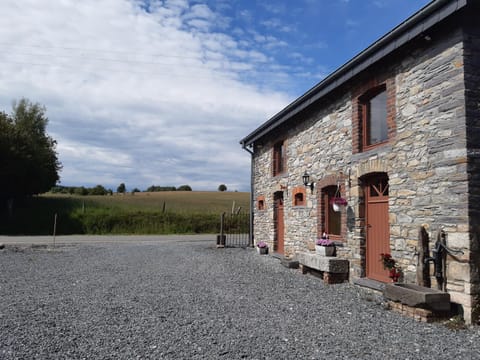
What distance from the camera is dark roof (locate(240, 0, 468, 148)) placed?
5734 mm

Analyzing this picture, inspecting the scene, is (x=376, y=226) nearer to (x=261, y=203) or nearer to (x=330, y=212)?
(x=330, y=212)

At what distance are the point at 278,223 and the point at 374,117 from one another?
20.0 feet

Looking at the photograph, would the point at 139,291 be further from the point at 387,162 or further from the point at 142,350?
the point at 387,162

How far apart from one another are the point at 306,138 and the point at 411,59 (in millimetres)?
4160

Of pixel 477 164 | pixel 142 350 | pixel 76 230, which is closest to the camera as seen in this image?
pixel 142 350

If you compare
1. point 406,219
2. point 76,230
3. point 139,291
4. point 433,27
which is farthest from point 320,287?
point 76,230

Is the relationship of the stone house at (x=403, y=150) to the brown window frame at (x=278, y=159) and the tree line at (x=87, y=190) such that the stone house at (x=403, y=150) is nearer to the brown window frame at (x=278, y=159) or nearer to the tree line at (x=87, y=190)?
the brown window frame at (x=278, y=159)

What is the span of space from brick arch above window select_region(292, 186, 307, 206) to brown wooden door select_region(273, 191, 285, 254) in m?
1.49

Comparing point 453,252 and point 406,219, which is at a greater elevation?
point 406,219

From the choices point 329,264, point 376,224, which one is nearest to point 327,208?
point 329,264

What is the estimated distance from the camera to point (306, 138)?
34.7ft

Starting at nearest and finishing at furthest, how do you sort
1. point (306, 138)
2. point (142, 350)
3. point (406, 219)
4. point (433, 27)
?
point (142, 350) < point (433, 27) < point (406, 219) < point (306, 138)

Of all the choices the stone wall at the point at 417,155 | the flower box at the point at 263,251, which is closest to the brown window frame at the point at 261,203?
the flower box at the point at 263,251

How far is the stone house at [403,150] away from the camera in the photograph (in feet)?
18.3
